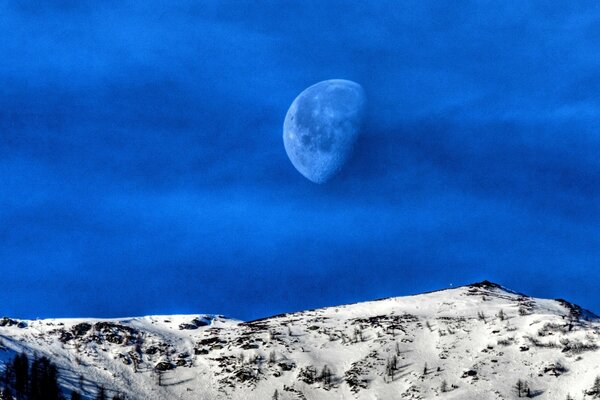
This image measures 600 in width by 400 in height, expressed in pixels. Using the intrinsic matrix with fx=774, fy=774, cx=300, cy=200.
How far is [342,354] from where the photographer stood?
16600cm

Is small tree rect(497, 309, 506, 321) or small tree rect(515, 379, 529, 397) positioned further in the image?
small tree rect(497, 309, 506, 321)

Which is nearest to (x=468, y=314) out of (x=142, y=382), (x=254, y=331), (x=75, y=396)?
(x=254, y=331)

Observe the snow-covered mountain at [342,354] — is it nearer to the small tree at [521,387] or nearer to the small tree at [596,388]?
the small tree at [521,387]

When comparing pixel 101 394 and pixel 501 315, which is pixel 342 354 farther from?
pixel 101 394

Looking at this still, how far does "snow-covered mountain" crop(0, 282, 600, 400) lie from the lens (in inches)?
5817

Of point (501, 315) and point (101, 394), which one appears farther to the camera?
point (501, 315)

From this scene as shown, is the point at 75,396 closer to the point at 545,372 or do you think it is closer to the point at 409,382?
the point at 409,382

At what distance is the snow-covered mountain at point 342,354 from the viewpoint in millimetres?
147750

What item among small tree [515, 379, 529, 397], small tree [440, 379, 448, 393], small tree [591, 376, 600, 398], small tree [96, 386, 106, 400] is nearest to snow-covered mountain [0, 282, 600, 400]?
small tree [440, 379, 448, 393]

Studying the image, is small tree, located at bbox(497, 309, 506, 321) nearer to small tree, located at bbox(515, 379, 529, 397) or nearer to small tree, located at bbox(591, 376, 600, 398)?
small tree, located at bbox(515, 379, 529, 397)

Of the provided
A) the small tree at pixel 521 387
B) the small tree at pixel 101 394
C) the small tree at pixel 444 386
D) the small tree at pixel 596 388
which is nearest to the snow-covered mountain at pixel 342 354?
the small tree at pixel 444 386

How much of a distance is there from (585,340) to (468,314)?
1324 inches

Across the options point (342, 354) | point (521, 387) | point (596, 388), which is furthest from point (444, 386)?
point (342, 354)

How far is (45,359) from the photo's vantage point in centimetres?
15550
